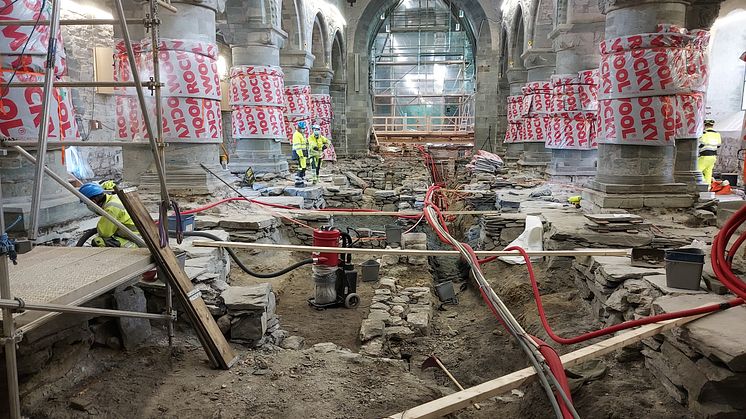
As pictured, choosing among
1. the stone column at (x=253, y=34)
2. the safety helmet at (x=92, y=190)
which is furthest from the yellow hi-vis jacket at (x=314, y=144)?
the safety helmet at (x=92, y=190)

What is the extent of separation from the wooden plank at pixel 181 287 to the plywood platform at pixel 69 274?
12 centimetres

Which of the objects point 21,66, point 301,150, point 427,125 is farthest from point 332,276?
point 427,125

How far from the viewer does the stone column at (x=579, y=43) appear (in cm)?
999

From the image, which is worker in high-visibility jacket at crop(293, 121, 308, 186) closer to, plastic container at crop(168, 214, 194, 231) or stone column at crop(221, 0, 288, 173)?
stone column at crop(221, 0, 288, 173)

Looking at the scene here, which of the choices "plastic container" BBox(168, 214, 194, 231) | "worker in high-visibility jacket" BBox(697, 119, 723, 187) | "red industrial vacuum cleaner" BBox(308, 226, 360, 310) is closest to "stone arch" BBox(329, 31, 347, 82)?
"worker in high-visibility jacket" BBox(697, 119, 723, 187)

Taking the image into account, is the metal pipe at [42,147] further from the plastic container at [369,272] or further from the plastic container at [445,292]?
the plastic container at [445,292]

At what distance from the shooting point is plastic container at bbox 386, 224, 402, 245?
762 centimetres

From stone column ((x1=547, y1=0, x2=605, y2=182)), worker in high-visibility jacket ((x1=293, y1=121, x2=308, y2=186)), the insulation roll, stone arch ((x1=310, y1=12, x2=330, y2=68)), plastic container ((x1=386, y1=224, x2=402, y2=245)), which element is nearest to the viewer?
plastic container ((x1=386, y1=224, x2=402, y2=245))

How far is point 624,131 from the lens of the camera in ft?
24.3

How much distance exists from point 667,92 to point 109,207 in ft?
24.0

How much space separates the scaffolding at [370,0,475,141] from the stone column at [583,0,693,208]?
67.6 ft

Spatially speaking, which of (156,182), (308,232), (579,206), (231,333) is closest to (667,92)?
(579,206)

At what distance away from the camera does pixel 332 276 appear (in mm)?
5898

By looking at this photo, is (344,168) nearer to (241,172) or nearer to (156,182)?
(241,172)
